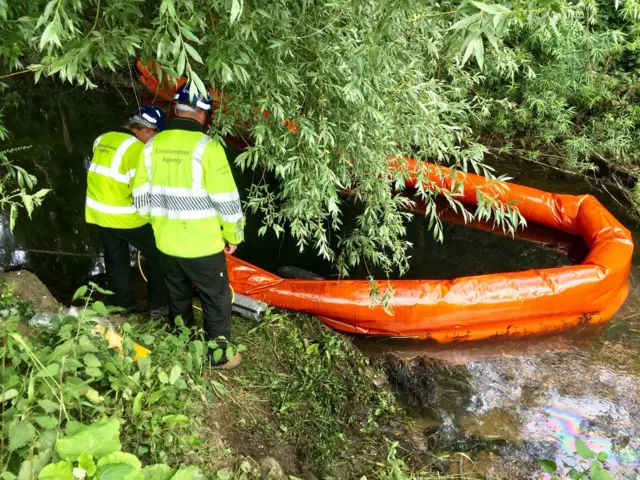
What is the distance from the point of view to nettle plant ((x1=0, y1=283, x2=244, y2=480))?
134 cm

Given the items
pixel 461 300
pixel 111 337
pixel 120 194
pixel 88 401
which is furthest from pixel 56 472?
pixel 461 300

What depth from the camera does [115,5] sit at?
184 cm

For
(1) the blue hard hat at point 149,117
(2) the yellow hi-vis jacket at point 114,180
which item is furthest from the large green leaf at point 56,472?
(1) the blue hard hat at point 149,117

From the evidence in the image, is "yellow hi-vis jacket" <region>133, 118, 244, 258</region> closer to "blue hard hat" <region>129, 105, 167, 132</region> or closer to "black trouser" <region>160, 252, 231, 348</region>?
"black trouser" <region>160, 252, 231, 348</region>

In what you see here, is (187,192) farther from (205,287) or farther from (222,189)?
(205,287)

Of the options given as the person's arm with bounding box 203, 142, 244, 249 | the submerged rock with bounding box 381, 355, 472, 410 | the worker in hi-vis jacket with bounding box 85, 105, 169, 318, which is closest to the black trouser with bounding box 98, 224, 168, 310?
the worker in hi-vis jacket with bounding box 85, 105, 169, 318

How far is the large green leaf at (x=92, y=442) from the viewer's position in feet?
4.28

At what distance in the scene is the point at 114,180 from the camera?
9.70ft

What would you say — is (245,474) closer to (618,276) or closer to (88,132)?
(618,276)

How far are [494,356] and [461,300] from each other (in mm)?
556

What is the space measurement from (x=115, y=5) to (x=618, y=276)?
462 cm

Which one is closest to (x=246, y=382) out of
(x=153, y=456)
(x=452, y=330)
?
(x=153, y=456)

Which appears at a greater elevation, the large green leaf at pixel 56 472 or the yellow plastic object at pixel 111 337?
the large green leaf at pixel 56 472

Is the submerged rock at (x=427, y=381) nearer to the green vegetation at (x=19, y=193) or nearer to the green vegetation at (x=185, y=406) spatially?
the green vegetation at (x=185, y=406)
